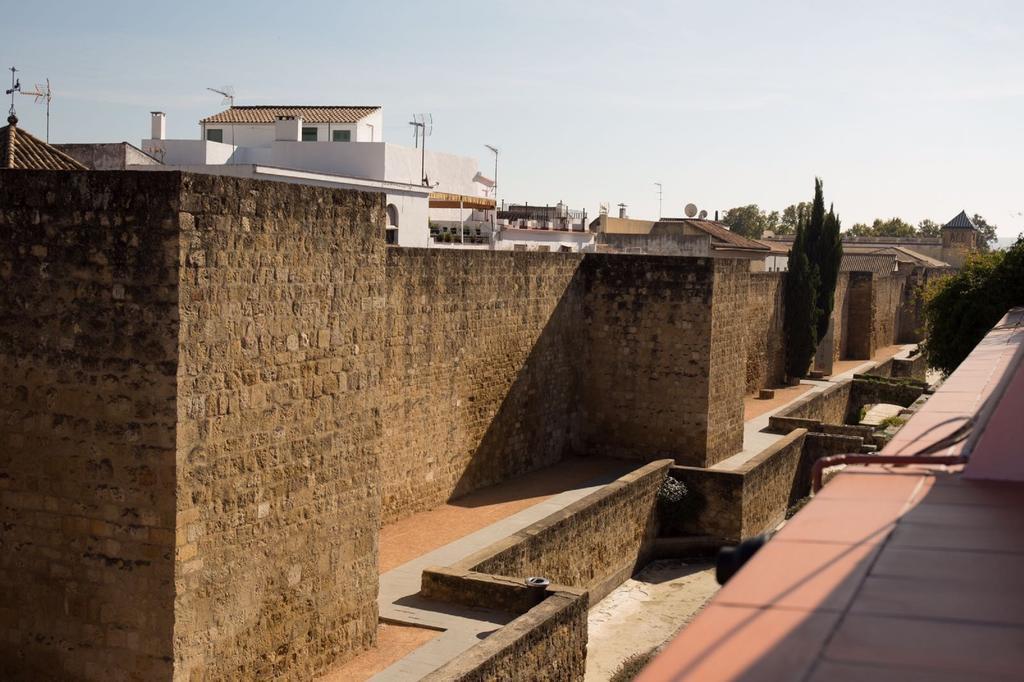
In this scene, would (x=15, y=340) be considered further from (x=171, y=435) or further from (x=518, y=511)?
(x=518, y=511)

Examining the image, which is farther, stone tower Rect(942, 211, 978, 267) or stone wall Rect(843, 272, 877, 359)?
stone tower Rect(942, 211, 978, 267)

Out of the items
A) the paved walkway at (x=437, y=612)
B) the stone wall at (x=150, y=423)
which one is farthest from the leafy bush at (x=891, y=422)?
the stone wall at (x=150, y=423)

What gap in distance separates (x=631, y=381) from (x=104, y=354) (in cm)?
1106

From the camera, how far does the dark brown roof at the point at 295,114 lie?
37312 millimetres

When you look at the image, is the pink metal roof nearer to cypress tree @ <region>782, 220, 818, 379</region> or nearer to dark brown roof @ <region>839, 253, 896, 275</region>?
cypress tree @ <region>782, 220, 818, 379</region>

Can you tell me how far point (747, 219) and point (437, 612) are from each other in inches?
3969

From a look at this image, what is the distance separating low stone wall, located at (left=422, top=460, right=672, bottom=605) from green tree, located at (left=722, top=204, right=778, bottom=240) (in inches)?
3638

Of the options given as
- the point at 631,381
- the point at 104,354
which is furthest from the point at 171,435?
the point at 631,381

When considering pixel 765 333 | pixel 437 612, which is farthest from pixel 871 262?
pixel 437 612

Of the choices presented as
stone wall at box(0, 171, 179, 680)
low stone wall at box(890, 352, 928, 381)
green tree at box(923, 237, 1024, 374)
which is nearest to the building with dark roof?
low stone wall at box(890, 352, 928, 381)

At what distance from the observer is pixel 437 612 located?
10023 millimetres

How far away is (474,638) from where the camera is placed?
9.30m

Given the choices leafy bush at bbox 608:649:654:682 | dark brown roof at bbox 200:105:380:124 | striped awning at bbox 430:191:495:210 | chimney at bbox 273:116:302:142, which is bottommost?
Answer: leafy bush at bbox 608:649:654:682

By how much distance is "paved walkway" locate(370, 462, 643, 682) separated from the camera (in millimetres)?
8680
